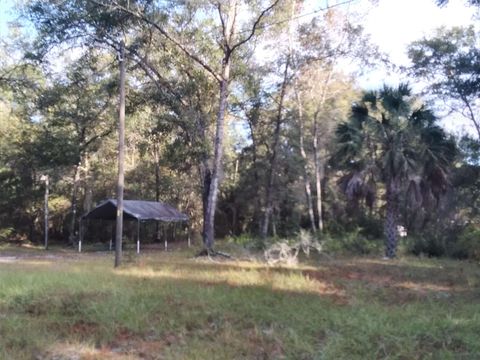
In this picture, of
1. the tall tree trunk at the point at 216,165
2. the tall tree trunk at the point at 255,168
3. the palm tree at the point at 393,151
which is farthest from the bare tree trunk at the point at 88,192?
the palm tree at the point at 393,151

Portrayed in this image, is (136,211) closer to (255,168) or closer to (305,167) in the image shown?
(255,168)

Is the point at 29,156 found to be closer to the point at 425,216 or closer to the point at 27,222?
the point at 27,222

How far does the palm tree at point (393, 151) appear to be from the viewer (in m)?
18.9

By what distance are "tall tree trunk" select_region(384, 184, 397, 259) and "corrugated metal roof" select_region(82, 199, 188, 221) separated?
1200cm

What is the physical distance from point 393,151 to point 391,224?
9.41ft

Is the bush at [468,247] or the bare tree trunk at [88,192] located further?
the bare tree trunk at [88,192]

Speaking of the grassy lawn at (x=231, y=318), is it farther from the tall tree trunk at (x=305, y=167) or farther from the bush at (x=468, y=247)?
the tall tree trunk at (x=305, y=167)

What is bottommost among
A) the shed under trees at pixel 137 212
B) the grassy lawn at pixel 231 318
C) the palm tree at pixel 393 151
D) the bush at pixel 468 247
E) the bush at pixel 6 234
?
the grassy lawn at pixel 231 318

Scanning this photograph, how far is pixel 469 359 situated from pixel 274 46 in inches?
969

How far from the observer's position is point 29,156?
103ft

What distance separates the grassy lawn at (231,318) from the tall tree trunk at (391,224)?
8.03 metres

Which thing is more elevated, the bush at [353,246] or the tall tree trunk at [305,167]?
the tall tree trunk at [305,167]

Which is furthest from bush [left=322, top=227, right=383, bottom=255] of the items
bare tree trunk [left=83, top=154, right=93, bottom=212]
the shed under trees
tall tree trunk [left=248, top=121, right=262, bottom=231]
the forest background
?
bare tree trunk [left=83, top=154, right=93, bottom=212]

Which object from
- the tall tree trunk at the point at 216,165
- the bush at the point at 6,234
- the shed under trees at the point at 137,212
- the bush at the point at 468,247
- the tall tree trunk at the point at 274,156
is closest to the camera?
the tall tree trunk at the point at 216,165
